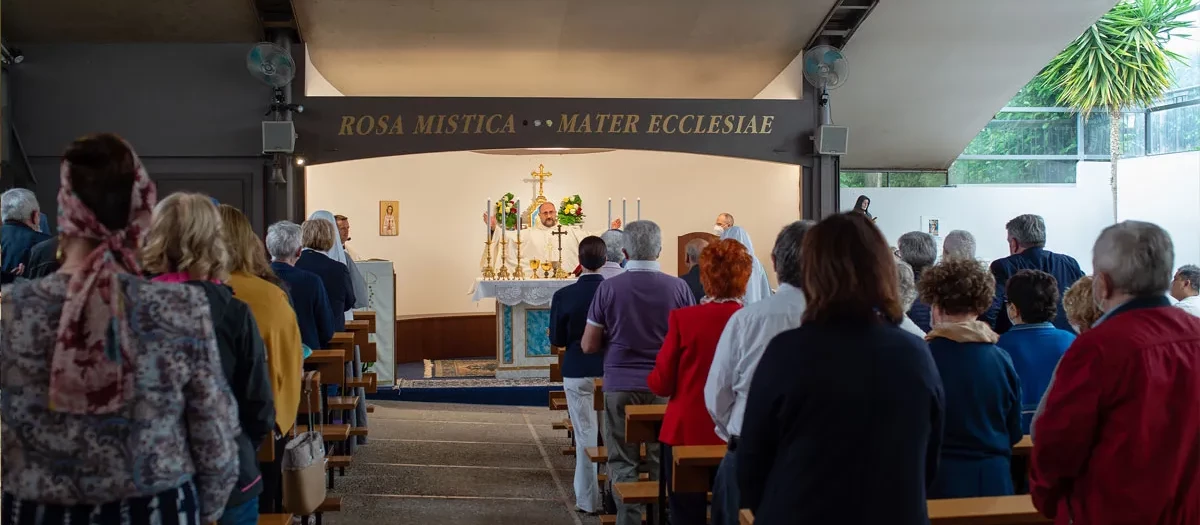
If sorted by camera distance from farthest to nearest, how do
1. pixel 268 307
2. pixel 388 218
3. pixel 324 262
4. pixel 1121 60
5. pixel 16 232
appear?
1. pixel 1121 60
2. pixel 388 218
3. pixel 324 262
4. pixel 16 232
5. pixel 268 307

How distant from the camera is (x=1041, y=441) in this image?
2.34m

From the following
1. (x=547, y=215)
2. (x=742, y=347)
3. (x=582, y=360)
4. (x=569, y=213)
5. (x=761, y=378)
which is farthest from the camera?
(x=547, y=215)

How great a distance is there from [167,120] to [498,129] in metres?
2.79

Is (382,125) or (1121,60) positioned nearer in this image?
(382,125)

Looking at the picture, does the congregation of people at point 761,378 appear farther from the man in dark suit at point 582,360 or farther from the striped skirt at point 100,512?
the man in dark suit at point 582,360

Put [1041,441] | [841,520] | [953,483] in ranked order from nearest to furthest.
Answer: [841,520] → [1041,441] → [953,483]

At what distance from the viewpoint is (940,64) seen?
968 cm

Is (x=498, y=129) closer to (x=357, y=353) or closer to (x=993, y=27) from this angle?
(x=357, y=353)

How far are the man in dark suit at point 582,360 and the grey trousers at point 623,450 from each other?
0.52 meters

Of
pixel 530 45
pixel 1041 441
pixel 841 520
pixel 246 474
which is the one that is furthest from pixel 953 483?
pixel 530 45

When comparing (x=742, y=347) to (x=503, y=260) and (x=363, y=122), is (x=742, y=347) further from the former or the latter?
(x=503, y=260)

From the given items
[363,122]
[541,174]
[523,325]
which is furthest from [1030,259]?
[541,174]

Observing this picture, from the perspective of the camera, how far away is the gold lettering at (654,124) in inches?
368

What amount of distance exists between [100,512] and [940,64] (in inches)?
359
